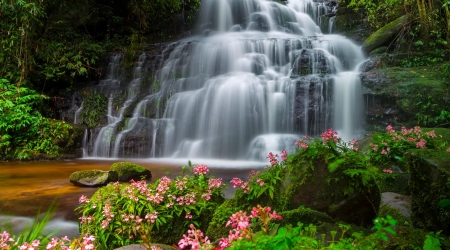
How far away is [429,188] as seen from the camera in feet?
9.21

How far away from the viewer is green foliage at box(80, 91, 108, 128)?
13.7m

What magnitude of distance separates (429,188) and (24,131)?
12.4 m

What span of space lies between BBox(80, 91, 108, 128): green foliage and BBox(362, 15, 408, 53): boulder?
36.3 ft

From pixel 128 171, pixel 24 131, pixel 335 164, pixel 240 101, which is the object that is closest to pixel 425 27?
pixel 240 101

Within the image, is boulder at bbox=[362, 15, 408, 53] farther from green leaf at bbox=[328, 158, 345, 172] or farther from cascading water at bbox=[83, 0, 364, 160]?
green leaf at bbox=[328, 158, 345, 172]

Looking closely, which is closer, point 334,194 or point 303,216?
point 303,216

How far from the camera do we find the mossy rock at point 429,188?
8.66 ft

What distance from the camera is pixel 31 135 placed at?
11.6m

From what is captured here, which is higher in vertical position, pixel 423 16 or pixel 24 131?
pixel 423 16

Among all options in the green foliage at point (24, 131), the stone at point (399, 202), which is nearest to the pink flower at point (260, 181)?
the stone at point (399, 202)

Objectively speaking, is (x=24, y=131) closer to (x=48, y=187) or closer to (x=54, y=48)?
(x=54, y=48)

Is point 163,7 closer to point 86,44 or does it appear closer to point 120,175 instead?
point 86,44

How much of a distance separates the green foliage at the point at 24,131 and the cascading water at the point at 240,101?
1.38 meters

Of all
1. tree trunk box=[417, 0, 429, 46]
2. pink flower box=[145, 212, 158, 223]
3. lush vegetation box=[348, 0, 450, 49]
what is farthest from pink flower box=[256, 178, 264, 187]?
tree trunk box=[417, 0, 429, 46]
